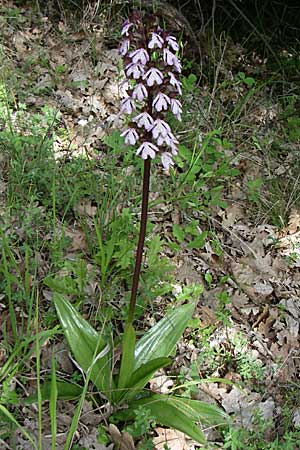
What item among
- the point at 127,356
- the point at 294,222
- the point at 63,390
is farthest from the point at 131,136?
the point at 294,222

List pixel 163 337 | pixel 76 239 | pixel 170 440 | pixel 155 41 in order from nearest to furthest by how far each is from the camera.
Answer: pixel 155 41 < pixel 170 440 < pixel 163 337 < pixel 76 239

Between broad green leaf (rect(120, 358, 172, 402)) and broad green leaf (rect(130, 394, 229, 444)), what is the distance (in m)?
0.04

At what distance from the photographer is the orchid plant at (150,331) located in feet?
5.75

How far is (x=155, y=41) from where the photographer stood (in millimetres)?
1706

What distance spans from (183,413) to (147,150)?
1.01m

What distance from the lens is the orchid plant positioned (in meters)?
1.75

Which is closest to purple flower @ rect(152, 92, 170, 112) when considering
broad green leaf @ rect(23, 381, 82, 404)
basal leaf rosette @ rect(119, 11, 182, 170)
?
basal leaf rosette @ rect(119, 11, 182, 170)

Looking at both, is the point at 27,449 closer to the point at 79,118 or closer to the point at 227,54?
the point at 79,118

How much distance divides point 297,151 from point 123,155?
1282mm

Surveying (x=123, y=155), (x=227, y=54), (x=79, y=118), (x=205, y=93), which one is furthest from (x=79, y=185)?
(x=227, y=54)

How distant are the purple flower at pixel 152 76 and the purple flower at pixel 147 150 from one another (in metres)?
0.19

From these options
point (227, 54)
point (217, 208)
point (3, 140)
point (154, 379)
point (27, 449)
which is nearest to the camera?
point (27, 449)

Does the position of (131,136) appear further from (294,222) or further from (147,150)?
(294,222)

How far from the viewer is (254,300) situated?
299 cm
